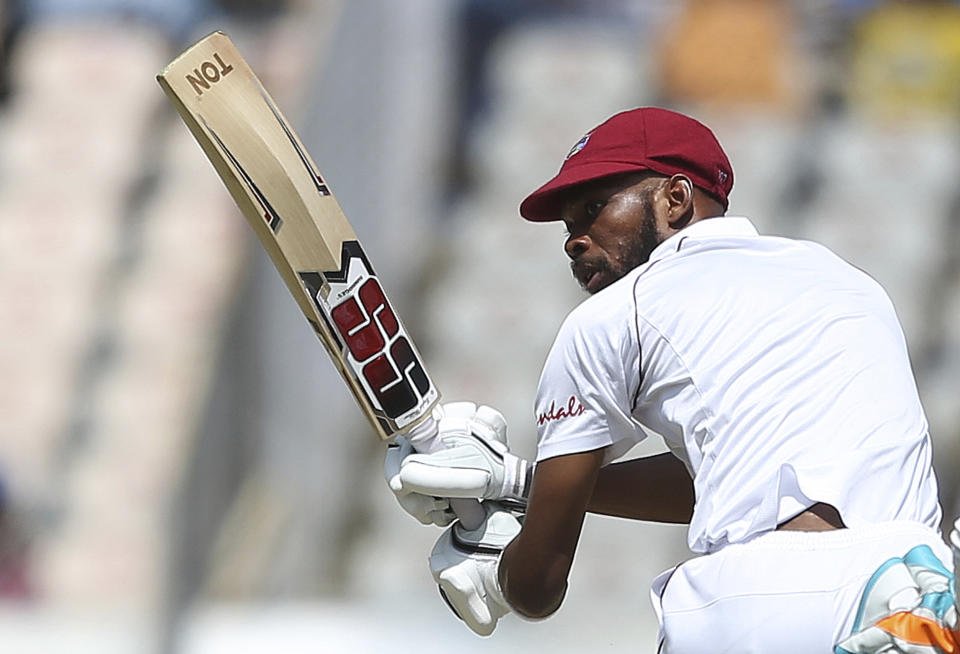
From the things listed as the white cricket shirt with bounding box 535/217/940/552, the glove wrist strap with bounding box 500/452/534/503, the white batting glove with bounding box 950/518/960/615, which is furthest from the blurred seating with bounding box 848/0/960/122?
the white batting glove with bounding box 950/518/960/615

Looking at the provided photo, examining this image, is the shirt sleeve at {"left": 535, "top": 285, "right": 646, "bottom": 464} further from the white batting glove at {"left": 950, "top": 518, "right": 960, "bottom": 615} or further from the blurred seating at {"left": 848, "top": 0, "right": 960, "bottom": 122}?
the blurred seating at {"left": 848, "top": 0, "right": 960, "bottom": 122}

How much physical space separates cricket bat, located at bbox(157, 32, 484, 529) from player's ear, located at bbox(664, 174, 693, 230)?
0.44 m

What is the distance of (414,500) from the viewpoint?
7.04 feet

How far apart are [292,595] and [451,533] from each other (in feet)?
10.00

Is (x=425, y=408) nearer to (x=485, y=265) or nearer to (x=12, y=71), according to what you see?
(x=485, y=265)

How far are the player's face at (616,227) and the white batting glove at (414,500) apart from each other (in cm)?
37

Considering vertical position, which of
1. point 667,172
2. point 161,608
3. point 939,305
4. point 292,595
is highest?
point 667,172

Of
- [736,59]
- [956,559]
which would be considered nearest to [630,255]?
[956,559]

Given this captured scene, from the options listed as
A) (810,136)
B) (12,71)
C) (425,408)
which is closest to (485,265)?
(810,136)

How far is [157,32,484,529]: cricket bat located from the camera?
6.66 feet

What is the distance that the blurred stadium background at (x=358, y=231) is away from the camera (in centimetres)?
513

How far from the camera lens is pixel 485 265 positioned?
6320mm

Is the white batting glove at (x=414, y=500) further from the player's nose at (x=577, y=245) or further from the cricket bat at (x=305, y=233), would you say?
the player's nose at (x=577, y=245)

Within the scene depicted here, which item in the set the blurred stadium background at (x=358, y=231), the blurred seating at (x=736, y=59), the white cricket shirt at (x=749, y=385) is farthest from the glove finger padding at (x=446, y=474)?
the blurred seating at (x=736, y=59)
